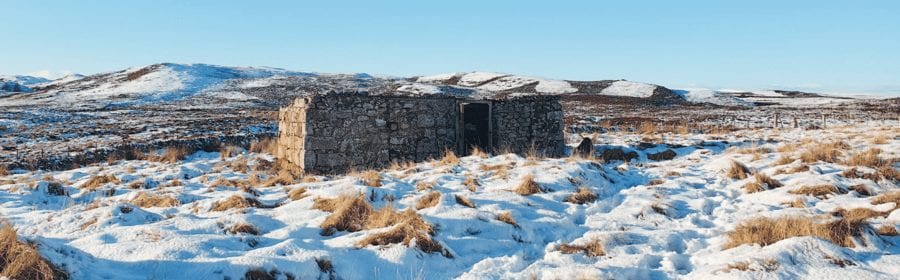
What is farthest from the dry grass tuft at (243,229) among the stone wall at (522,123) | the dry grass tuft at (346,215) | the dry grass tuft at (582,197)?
the stone wall at (522,123)

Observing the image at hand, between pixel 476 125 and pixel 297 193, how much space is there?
7.38 m

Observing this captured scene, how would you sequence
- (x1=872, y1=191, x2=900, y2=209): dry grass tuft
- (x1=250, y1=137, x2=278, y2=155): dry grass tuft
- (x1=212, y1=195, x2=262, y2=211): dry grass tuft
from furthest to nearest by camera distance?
(x1=250, y1=137, x2=278, y2=155): dry grass tuft < (x1=212, y1=195, x2=262, y2=211): dry grass tuft < (x1=872, y1=191, x2=900, y2=209): dry grass tuft

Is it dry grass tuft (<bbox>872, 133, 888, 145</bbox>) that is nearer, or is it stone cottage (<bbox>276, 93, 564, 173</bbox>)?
dry grass tuft (<bbox>872, 133, 888, 145</bbox>)

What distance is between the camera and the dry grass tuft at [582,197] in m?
7.36

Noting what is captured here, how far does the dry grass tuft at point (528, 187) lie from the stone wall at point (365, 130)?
5652 mm

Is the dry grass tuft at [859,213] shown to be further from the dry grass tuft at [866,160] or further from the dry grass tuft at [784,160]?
the dry grass tuft at [784,160]

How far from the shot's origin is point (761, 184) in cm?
787


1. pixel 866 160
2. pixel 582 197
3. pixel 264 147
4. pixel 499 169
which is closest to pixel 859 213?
pixel 582 197

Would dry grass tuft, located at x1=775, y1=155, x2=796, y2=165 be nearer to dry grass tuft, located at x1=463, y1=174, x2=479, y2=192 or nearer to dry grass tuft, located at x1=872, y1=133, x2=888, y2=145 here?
dry grass tuft, located at x1=872, y1=133, x2=888, y2=145

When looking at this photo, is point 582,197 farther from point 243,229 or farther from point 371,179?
point 243,229

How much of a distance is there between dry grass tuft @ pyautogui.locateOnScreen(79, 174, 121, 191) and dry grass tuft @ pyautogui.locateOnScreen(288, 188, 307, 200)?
452cm

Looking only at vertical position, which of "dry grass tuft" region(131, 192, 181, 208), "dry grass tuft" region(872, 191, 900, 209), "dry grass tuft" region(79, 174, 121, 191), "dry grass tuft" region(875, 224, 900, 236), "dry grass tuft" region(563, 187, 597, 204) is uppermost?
"dry grass tuft" region(872, 191, 900, 209)

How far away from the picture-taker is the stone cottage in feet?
41.1

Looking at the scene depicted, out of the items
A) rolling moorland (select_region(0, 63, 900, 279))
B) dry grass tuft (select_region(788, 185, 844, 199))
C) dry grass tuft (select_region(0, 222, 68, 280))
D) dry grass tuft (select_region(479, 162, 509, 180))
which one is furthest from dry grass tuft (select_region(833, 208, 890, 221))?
dry grass tuft (select_region(0, 222, 68, 280))
